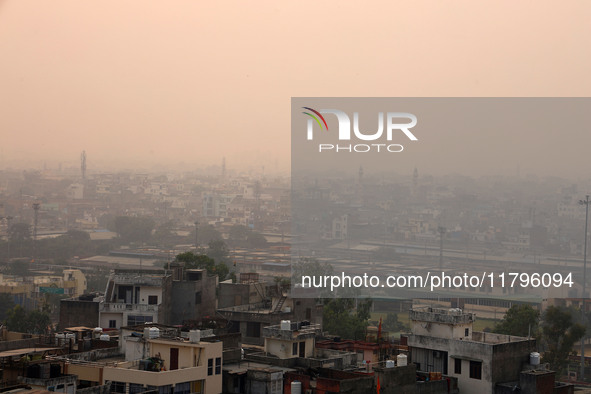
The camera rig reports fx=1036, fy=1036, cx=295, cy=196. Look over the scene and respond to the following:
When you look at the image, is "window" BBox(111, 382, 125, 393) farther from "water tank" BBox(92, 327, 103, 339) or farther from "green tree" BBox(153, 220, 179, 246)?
"green tree" BBox(153, 220, 179, 246)

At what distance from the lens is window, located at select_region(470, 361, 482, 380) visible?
7828mm

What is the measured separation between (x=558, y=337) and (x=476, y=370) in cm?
834

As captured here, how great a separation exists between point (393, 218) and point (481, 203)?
3.07m

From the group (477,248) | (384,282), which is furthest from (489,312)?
(477,248)

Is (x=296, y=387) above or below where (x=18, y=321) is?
above

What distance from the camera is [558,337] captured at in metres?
15.7

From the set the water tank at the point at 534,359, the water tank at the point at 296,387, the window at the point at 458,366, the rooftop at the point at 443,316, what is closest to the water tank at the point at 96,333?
the water tank at the point at 296,387

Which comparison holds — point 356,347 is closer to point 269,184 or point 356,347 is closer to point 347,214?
point 347,214

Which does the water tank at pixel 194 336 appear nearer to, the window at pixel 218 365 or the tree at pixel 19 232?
the window at pixel 218 365

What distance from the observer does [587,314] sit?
21.3 m

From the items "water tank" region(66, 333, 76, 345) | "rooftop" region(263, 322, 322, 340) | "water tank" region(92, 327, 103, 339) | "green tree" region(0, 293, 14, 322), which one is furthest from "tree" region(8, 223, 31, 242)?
"rooftop" region(263, 322, 322, 340)

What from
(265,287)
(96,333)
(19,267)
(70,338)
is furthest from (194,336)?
(19,267)

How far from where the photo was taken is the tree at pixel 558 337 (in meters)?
14.6

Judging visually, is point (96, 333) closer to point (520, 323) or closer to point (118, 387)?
point (118, 387)
